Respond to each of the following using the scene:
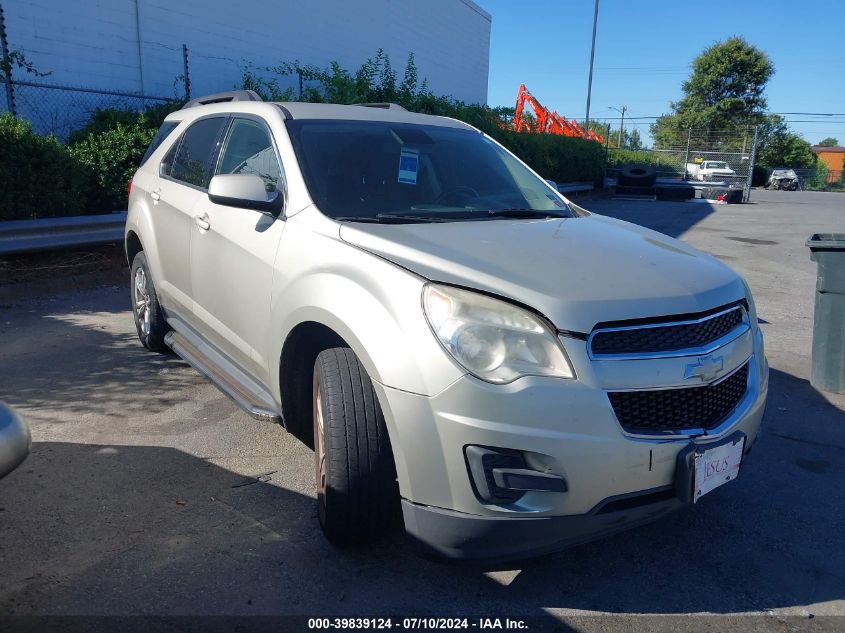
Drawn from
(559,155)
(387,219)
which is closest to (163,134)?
(387,219)

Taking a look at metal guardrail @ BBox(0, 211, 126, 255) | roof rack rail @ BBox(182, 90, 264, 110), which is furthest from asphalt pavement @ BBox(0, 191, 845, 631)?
metal guardrail @ BBox(0, 211, 126, 255)

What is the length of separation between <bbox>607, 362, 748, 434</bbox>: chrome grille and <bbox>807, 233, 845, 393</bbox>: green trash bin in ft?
9.15

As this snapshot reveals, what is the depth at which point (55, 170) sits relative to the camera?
316 inches

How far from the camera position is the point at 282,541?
10.1ft

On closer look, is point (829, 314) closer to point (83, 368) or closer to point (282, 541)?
point (282, 541)

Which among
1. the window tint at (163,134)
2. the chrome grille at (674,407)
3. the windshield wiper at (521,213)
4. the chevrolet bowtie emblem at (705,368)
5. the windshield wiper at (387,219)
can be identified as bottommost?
the chrome grille at (674,407)

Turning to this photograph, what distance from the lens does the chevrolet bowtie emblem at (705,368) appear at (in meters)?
2.54

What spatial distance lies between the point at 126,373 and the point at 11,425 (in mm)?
3396

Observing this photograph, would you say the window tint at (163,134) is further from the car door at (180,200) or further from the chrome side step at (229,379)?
the chrome side step at (229,379)

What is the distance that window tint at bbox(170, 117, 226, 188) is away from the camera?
4461mm

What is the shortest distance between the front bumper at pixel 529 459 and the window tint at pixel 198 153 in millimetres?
2609

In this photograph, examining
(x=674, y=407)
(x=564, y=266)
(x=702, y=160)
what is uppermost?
Result: (x=702, y=160)

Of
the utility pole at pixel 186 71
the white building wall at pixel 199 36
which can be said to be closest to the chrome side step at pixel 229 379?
the white building wall at pixel 199 36

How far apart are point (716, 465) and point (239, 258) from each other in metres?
2.43
